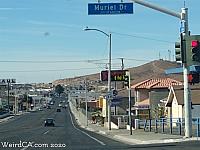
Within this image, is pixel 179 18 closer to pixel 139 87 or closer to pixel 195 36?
pixel 195 36

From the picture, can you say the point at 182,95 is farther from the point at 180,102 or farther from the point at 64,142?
the point at 64,142

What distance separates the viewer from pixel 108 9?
78.8 feet

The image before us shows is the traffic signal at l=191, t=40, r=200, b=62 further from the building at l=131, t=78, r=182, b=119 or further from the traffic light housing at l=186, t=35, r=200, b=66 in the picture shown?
the building at l=131, t=78, r=182, b=119

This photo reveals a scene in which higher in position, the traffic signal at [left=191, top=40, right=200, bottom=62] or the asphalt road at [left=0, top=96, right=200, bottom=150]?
the traffic signal at [left=191, top=40, right=200, bottom=62]

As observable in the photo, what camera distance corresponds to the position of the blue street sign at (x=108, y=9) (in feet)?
78.8

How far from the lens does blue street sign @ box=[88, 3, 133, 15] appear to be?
24.0 metres

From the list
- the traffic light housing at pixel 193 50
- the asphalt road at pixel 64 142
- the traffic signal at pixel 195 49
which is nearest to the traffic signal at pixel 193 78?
the traffic light housing at pixel 193 50

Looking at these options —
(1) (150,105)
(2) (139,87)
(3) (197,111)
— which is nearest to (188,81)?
(3) (197,111)

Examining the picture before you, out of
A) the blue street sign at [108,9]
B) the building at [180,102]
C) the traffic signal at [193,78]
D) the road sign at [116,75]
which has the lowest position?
the building at [180,102]

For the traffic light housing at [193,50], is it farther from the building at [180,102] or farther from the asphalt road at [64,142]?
the building at [180,102]

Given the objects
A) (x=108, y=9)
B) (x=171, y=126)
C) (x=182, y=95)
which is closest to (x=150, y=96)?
(x=182, y=95)

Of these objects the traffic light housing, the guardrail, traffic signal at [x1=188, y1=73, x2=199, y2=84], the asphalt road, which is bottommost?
the asphalt road

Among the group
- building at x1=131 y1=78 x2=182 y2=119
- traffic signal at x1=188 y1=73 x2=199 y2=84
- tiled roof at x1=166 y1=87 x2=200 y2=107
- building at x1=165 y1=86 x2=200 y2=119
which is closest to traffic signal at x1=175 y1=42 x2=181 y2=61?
traffic signal at x1=188 y1=73 x2=199 y2=84

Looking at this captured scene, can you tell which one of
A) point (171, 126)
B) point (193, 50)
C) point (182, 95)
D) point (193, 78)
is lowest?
point (171, 126)
